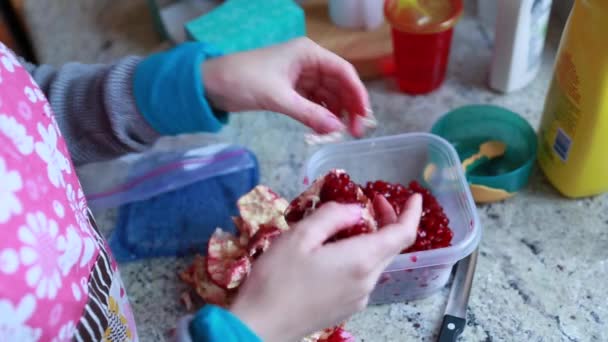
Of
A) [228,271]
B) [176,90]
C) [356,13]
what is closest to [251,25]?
[356,13]

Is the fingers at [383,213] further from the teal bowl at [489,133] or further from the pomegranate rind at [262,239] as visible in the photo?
the teal bowl at [489,133]

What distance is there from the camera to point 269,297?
0.37 m

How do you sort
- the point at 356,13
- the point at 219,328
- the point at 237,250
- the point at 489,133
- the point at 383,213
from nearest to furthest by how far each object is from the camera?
the point at 219,328 < the point at 383,213 < the point at 237,250 < the point at 489,133 < the point at 356,13

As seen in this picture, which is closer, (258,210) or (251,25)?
(258,210)

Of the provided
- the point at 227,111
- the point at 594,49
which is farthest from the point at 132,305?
the point at 594,49

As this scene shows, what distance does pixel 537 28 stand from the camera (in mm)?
677

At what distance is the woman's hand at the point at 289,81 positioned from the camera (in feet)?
1.63

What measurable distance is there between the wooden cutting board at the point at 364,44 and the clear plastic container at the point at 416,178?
15cm

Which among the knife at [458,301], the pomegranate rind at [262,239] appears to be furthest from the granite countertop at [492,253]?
the pomegranate rind at [262,239]

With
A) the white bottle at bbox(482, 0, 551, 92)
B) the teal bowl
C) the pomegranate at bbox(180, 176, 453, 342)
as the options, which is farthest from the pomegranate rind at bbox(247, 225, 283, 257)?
the white bottle at bbox(482, 0, 551, 92)

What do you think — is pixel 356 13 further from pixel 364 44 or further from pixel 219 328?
pixel 219 328

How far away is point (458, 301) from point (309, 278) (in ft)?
0.74

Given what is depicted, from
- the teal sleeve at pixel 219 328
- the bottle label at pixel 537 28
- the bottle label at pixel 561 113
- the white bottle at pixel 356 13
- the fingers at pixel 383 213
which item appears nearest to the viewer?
the teal sleeve at pixel 219 328

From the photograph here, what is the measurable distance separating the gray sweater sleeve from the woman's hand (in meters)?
0.08
